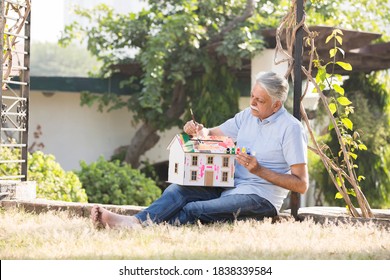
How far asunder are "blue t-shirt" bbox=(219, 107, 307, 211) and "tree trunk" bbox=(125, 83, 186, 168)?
725 centimetres

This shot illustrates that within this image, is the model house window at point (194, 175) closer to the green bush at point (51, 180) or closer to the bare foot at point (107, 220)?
the bare foot at point (107, 220)

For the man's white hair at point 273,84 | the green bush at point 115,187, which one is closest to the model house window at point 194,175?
the man's white hair at point 273,84

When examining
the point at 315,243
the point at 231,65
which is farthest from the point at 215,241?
the point at 231,65

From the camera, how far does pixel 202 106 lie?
11.8m

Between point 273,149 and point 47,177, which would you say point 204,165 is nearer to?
point 273,149

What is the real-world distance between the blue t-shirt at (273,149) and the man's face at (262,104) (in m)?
0.03

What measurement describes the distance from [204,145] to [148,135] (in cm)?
763

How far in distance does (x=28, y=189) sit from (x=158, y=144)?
674cm

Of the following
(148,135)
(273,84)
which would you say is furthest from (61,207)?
(148,135)

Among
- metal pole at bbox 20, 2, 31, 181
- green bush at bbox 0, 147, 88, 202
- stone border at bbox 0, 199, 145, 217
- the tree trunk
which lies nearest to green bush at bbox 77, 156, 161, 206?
green bush at bbox 0, 147, 88, 202

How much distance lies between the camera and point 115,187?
1034 centimetres

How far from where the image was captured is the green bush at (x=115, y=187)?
1035 cm

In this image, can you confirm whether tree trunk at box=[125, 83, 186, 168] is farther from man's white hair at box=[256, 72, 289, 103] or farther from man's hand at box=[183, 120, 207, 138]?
man's white hair at box=[256, 72, 289, 103]
